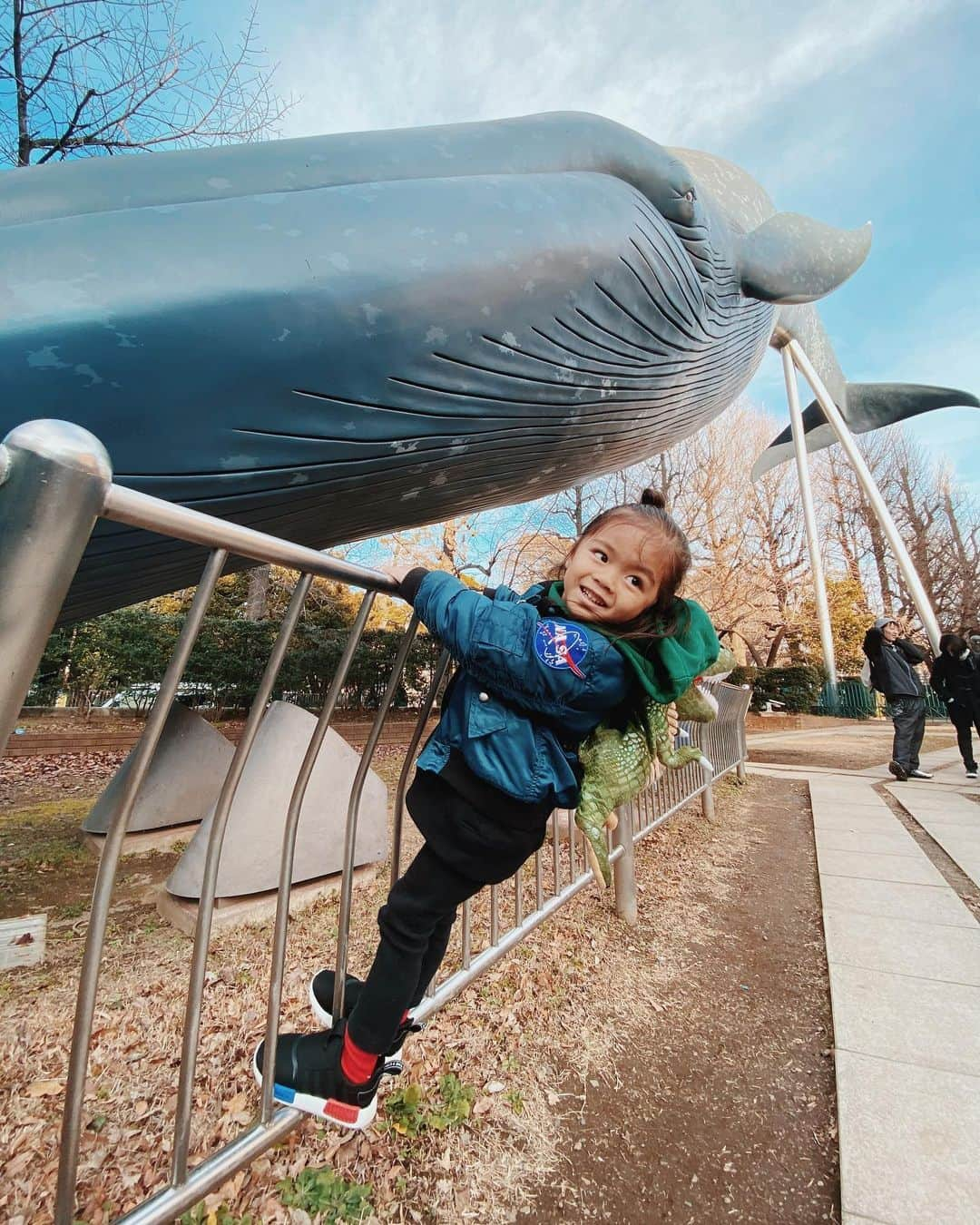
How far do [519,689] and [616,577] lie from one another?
1.09 ft

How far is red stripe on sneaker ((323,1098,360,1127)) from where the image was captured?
1.41 meters

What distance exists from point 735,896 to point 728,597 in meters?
14.2

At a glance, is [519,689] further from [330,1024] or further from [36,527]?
[330,1024]

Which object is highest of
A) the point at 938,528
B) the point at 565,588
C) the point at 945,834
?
the point at 938,528

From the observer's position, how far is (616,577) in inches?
56.1

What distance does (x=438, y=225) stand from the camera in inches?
73.2

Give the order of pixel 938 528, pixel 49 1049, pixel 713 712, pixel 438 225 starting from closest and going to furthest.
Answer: pixel 713 712, pixel 438 225, pixel 49 1049, pixel 938 528

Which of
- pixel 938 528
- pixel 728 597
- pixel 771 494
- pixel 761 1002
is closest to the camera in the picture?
pixel 761 1002

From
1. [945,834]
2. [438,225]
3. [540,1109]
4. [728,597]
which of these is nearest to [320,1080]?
[540,1109]

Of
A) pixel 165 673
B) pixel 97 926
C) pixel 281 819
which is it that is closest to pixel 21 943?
pixel 281 819

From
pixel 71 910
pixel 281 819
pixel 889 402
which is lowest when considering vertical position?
pixel 71 910

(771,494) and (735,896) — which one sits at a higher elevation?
(771,494)

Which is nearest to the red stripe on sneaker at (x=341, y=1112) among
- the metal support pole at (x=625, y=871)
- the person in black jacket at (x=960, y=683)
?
the metal support pole at (x=625, y=871)

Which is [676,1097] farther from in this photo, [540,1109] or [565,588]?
[565,588]
